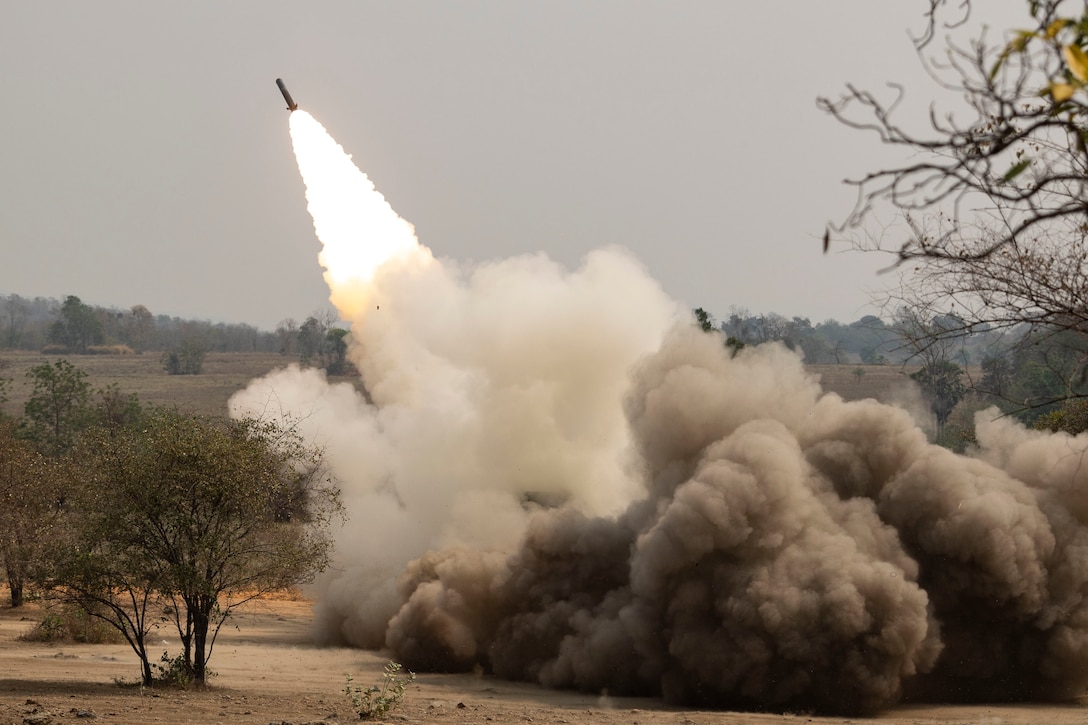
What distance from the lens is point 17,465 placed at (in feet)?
91.5

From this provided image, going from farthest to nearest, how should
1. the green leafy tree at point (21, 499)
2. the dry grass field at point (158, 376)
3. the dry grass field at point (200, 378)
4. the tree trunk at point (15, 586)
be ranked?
the dry grass field at point (158, 376) < the dry grass field at point (200, 378) < the tree trunk at point (15, 586) < the green leafy tree at point (21, 499)

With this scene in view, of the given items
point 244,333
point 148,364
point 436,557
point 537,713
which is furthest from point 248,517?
point 244,333

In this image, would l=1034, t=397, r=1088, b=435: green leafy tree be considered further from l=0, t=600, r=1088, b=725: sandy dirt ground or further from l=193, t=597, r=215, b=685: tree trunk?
l=193, t=597, r=215, b=685: tree trunk

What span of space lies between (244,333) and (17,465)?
5206 inches

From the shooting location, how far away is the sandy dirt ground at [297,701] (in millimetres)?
15164

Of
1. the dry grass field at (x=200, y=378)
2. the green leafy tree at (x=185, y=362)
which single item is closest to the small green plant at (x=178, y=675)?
the dry grass field at (x=200, y=378)

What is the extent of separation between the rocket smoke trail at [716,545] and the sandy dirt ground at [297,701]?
734 millimetres

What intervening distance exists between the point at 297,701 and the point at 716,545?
259 inches

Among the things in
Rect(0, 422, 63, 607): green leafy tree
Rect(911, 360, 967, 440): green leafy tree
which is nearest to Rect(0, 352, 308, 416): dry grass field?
Rect(911, 360, 967, 440): green leafy tree

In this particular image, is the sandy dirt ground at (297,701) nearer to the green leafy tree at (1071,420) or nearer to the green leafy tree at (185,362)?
the green leafy tree at (1071,420)

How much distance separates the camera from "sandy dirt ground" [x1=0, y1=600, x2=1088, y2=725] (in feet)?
49.8

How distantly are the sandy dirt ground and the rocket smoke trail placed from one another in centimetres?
73

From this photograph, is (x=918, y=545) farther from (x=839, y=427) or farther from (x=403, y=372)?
(x=403, y=372)

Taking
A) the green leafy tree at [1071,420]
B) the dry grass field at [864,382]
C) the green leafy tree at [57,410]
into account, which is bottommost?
the green leafy tree at [1071,420]
